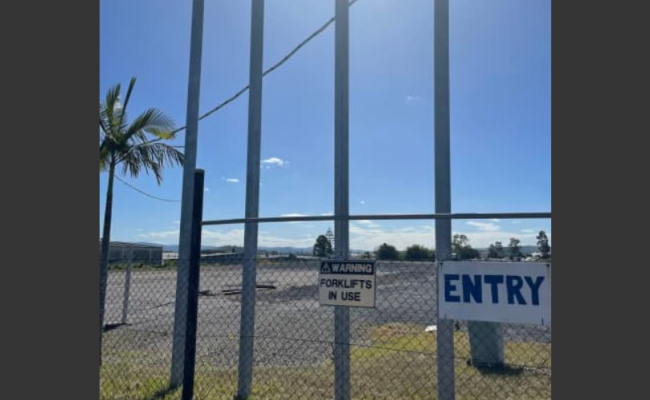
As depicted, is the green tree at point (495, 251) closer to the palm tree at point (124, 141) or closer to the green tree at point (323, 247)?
the green tree at point (323, 247)

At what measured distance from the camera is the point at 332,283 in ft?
11.2

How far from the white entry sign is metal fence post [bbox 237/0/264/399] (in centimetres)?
229

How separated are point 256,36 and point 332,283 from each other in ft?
10.4

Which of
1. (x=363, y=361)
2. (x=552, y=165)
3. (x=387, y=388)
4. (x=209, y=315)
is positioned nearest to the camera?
(x=552, y=165)

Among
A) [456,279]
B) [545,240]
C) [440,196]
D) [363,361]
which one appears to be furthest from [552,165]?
[363,361]

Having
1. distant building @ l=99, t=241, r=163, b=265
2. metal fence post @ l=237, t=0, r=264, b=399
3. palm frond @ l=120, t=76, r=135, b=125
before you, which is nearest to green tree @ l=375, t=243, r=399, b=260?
metal fence post @ l=237, t=0, r=264, b=399

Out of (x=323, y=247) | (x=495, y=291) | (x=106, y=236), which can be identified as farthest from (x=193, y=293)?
(x=106, y=236)

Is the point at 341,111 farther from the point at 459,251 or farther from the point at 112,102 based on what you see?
the point at 112,102

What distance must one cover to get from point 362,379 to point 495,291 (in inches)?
120

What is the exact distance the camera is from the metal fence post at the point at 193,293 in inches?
152

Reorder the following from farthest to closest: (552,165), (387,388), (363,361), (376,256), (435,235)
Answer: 1. (363,361)
2. (387,388)
3. (435,235)
4. (376,256)
5. (552,165)

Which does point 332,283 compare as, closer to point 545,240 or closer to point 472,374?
point 545,240

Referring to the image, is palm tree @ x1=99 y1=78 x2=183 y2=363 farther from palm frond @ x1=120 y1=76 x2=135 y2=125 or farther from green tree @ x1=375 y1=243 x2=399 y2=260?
green tree @ x1=375 y1=243 x2=399 y2=260

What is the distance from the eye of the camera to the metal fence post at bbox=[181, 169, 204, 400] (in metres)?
3.87
